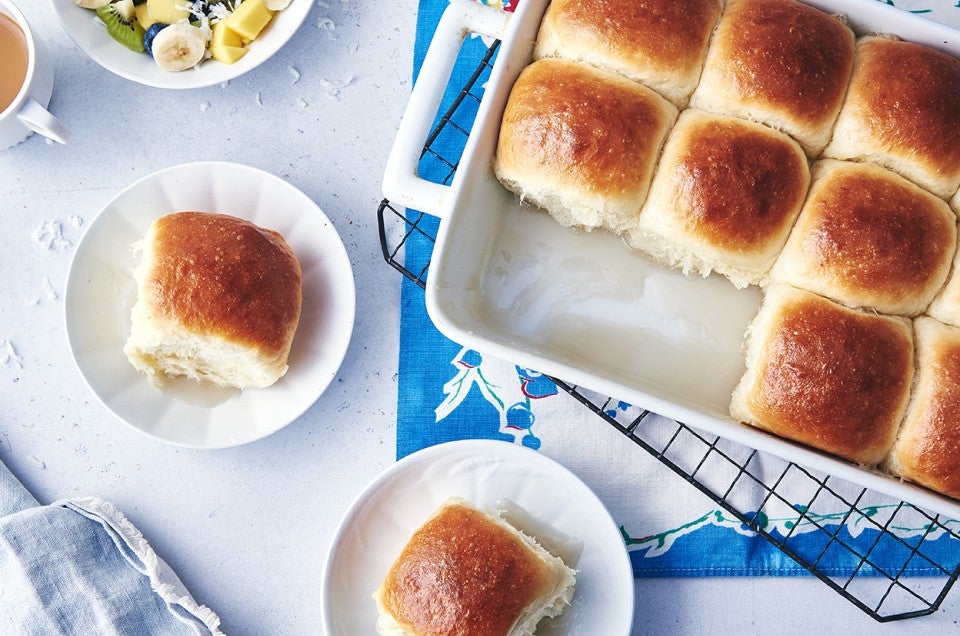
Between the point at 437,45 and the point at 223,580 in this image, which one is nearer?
the point at 437,45

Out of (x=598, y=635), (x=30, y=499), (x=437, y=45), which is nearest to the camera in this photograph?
(x=437, y=45)

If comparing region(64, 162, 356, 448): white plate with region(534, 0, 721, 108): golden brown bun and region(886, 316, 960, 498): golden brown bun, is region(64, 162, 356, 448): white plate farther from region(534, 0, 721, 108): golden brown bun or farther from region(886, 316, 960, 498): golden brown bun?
region(886, 316, 960, 498): golden brown bun

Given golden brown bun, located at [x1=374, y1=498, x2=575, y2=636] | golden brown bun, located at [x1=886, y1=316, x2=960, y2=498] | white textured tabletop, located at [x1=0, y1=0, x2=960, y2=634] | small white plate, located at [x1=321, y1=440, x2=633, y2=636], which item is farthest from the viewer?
white textured tabletop, located at [x1=0, y1=0, x2=960, y2=634]

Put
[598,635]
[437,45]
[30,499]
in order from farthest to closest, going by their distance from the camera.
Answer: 1. [30,499]
2. [598,635]
3. [437,45]

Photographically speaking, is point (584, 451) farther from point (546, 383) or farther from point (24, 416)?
point (24, 416)

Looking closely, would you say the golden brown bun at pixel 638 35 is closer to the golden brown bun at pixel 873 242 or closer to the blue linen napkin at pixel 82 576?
the golden brown bun at pixel 873 242

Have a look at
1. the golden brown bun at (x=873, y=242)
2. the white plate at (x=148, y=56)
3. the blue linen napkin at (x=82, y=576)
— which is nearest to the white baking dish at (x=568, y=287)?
the golden brown bun at (x=873, y=242)

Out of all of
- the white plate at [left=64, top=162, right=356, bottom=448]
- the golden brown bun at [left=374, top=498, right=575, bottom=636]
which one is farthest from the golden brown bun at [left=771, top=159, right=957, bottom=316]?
the white plate at [left=64, top=162, right=356, bottom=448]

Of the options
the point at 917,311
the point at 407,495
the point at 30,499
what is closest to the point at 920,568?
the point at 917,311
